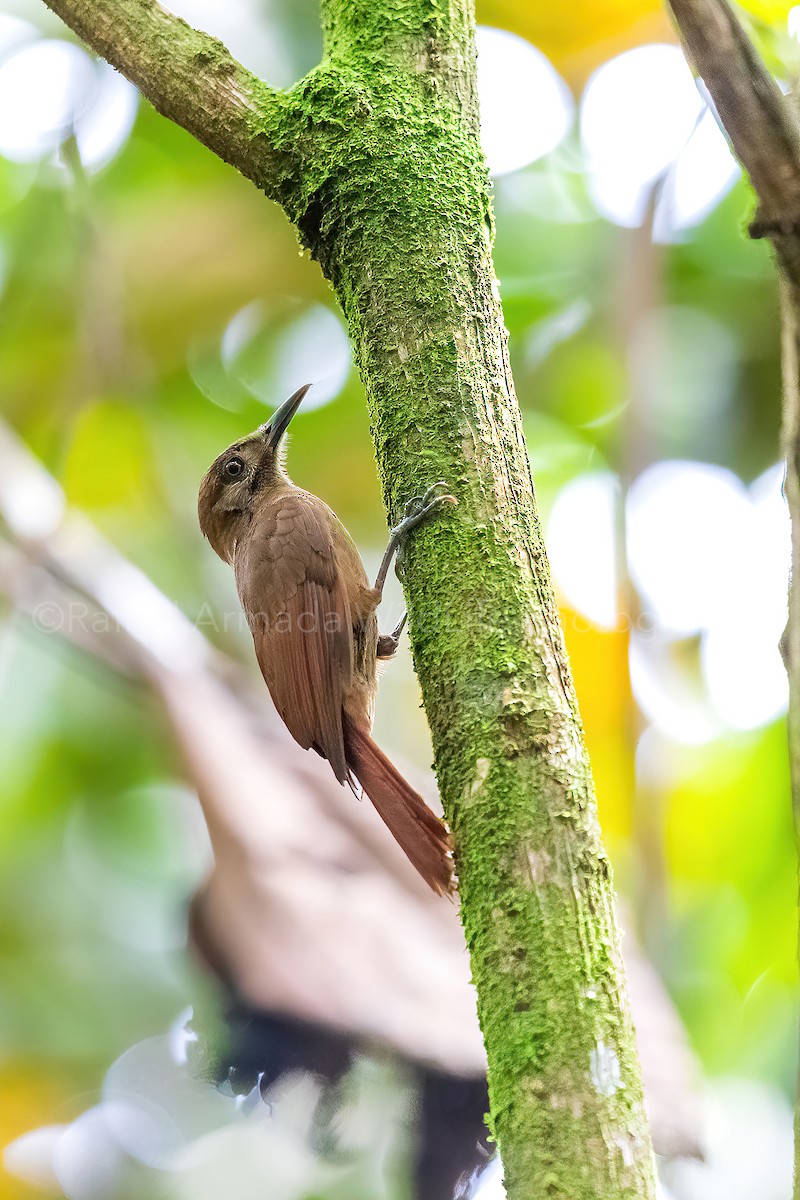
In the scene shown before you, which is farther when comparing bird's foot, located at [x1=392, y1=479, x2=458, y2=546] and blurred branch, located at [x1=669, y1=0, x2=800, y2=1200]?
bird's foot, located at [x1=392, y1=479, x2=458, y2=546]

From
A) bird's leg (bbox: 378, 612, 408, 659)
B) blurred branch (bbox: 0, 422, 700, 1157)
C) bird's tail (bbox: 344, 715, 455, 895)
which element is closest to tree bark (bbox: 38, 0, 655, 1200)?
bird's tail (bbox: 344, 715, 455, 895)

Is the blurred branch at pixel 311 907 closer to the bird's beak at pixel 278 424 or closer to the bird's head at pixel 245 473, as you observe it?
the bird's head at pixel 245 473

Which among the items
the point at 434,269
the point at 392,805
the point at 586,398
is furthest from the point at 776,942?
the point at 434,269

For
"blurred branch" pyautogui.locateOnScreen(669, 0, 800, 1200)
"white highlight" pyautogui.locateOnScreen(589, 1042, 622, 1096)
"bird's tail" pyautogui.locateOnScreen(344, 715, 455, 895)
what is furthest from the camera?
"bird's tail" pyautogui.locateOnScreen(344, 715, 455, 895)

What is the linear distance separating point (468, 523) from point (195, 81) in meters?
1.08

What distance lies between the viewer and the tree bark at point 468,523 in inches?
62.7

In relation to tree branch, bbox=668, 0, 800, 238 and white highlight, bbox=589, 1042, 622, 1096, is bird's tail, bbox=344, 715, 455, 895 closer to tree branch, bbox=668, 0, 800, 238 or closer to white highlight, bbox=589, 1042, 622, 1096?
white highlight, bbox=589, 1042, 622, 1096

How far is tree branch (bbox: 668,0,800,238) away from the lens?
142 cm

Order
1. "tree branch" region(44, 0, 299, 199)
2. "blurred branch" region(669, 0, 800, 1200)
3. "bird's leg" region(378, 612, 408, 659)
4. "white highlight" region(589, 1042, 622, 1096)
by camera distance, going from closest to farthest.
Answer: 1. "blurred branch" region(669, 0, 800, 1200)
2. "white highlight" region(589, 1042, 622, 1096)
3. "tree branch" region(44, 0, 299, 199)
4. "bird's leg" region(378, 612, 408, 659)

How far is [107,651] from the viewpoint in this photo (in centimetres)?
325

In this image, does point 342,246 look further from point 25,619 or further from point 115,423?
point 115,423

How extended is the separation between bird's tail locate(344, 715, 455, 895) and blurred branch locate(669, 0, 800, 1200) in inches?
40.5

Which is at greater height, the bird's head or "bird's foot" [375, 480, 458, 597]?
the bird's head

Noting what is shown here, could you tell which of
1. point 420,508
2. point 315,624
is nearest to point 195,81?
point 420,508
